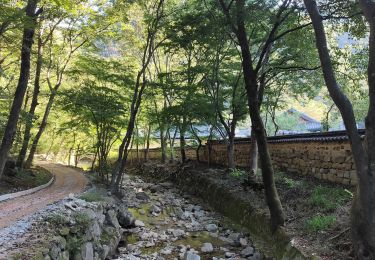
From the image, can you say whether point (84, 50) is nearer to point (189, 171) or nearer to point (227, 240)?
point (189, 171)

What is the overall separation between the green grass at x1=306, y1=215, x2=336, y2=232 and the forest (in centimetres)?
81

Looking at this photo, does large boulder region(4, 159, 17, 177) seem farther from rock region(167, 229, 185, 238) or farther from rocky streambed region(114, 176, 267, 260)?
rock region(167, 229, 185, 238)

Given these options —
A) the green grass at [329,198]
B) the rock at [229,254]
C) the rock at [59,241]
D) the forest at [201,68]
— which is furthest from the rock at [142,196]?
the rock at [59,241]

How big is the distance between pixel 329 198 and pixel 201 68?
9.41 meters

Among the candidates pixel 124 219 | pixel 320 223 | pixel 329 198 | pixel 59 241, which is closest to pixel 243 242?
pixel 329 198

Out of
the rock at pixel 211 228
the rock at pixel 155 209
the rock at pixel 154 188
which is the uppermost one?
the rock at pixel 154 188

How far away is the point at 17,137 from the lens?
1539 cm

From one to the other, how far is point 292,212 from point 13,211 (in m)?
6.64

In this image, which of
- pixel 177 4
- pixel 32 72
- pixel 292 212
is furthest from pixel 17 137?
pixel 292 212

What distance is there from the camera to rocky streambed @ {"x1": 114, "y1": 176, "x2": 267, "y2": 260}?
329 inches

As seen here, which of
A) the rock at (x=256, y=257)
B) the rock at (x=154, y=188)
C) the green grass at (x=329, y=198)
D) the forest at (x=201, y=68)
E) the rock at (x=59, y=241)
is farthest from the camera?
the rock at (x=154, y=188)

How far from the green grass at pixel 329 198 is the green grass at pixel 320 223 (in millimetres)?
689

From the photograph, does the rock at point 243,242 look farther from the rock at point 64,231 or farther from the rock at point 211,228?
the rock at point 64,231

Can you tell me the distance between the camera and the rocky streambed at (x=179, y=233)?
8347 millimetres
